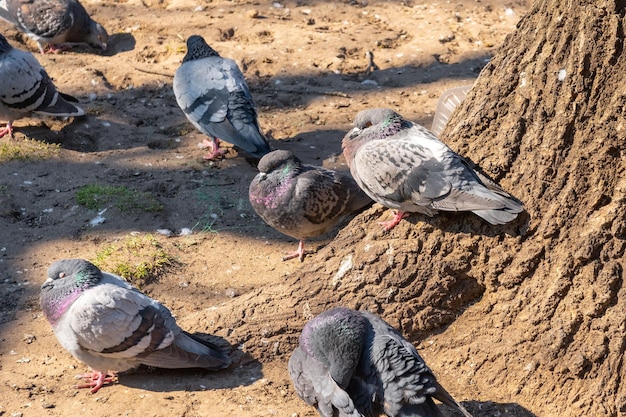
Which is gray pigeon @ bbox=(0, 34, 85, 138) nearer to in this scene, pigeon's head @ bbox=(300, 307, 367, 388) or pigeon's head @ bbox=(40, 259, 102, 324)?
pigeon's head @ bbox=(40, 259, 102, 324)

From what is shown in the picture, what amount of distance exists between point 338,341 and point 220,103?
11.5 feet

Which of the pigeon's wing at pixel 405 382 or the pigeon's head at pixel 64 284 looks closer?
the pigeon's wing at pixel 405 382

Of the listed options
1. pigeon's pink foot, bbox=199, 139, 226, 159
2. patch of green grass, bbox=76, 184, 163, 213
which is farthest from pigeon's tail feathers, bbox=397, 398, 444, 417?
pigeon's pink foot, bbox=199, 139, 226, 159

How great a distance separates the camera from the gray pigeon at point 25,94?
6.68m

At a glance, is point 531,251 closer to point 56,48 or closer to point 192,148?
point 192,148

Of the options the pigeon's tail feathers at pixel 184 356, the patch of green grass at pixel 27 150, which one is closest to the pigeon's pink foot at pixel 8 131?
the patch of green grass at pixel 27 150

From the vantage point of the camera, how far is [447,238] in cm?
383

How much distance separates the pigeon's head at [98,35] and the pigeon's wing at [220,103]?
1.96 meters

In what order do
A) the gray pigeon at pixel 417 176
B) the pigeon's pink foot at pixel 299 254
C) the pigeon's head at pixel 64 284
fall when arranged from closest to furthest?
1. the gray pigeon at pixel 417 176
2. the pigeon's head at pixel 64 284
3. the pigeon's pink foot at pixel 299 254

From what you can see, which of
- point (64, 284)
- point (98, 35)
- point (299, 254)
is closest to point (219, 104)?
point (299, 254)

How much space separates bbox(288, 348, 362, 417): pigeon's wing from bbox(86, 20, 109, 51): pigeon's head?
5.75 metres

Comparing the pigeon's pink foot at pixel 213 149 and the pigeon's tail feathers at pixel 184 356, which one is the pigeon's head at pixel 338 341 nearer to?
the pigeon's tail feathers at pixel 184 356

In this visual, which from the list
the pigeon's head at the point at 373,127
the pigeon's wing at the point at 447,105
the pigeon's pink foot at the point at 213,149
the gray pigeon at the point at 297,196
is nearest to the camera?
the pigeon's head at the point at 373,127

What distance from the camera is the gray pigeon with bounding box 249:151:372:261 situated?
509cm
